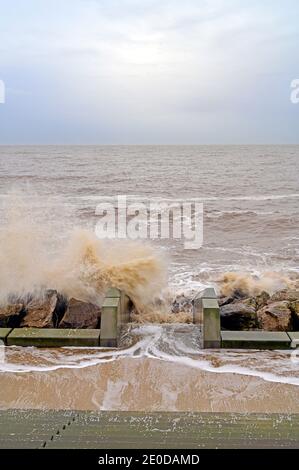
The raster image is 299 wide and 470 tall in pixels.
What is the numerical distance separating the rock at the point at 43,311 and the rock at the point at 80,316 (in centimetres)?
20

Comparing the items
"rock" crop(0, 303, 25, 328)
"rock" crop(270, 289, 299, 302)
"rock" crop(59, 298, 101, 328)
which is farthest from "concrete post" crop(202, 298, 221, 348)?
"rock" crop(0, 303, 25, 328)

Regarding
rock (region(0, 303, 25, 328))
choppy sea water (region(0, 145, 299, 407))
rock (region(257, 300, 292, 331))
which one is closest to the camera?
choppy sea water (region(0, 145, 299, 407))

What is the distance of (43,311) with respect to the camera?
650 cm

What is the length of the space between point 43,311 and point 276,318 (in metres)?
3.33

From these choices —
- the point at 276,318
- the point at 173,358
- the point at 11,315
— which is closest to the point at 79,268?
the point at 11,315

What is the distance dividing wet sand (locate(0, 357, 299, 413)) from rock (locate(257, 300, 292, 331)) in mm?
1498

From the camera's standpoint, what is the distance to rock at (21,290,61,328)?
6.32m

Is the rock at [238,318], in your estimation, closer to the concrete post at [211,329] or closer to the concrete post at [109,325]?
the concrete post at [211,329]

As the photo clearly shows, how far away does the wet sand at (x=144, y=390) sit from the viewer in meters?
Answer: 4.36

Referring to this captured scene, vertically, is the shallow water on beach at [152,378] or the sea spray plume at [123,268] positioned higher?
the sea spray plume at [123,268]

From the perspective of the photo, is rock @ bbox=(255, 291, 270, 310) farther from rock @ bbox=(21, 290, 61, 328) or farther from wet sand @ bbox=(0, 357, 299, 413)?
rock @ bbox=(21, 290, 61, 328)

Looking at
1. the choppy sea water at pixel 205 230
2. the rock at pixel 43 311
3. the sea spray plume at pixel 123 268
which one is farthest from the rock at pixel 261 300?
the rock at pixel 43 311
